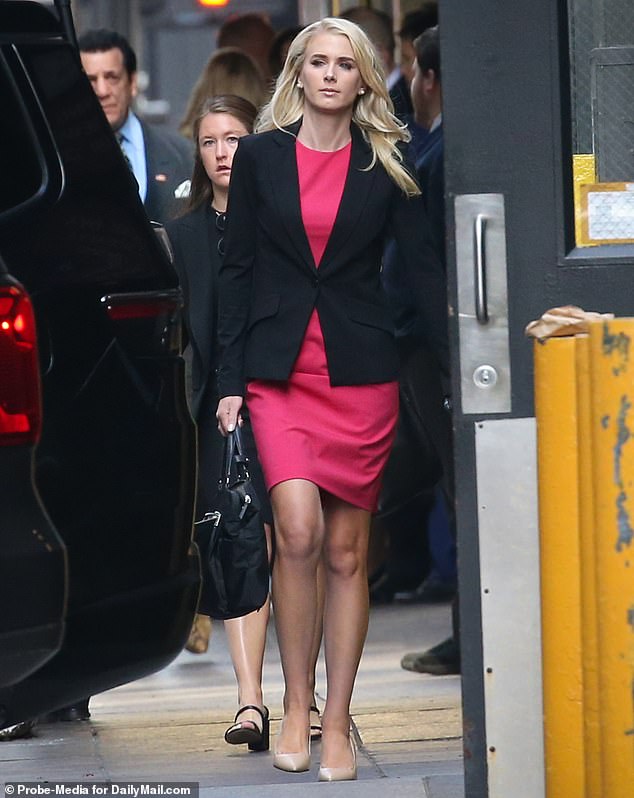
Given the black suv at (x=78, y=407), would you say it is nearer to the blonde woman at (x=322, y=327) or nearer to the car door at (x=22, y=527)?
the car door at (x=22, y=527)

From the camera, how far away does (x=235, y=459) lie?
5.29 meters

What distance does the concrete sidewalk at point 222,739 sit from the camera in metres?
5.01

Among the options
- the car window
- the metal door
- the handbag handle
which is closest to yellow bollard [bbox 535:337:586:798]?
the metal door

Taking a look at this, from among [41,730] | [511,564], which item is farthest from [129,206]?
[41,730]

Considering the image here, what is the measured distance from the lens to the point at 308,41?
5.31m

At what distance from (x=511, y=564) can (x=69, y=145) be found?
1423mm

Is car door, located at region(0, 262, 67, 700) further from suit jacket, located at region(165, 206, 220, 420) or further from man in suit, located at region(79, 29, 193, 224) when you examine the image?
man in suit, located at region(79, 29, 193, 224)

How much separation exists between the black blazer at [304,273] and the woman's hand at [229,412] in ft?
0.08

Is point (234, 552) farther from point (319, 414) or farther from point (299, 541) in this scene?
point (319, 414)

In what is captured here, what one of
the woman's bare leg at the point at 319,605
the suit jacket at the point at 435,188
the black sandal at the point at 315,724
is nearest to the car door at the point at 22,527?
the woman's bare leg at the point at 319,605

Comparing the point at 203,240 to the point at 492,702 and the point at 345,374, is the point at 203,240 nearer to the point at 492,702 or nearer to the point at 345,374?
the point at 345,374

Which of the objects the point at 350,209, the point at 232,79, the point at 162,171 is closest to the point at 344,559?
the point at 350,209

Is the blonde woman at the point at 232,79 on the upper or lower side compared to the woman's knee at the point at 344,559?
upper

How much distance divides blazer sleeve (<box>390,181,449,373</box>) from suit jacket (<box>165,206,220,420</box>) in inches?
36.6
